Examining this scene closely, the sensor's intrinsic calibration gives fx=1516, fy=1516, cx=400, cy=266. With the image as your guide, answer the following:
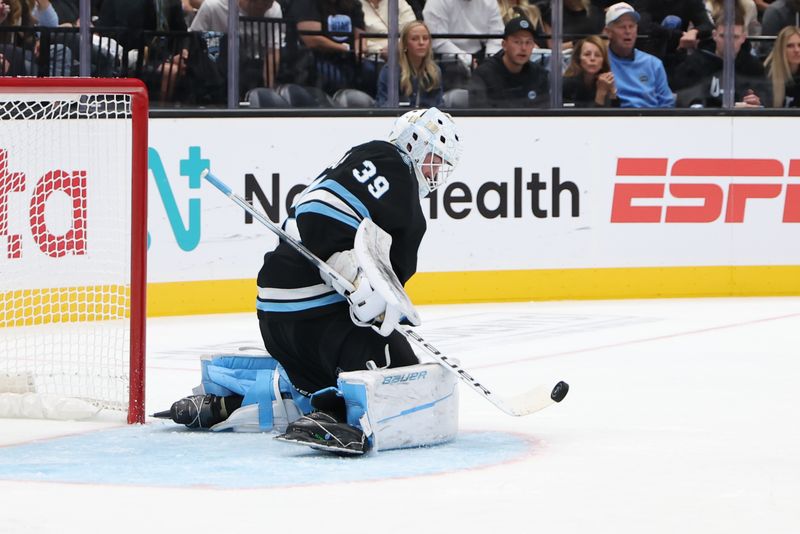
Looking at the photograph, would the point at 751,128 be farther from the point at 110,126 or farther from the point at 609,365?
the point at 110,126

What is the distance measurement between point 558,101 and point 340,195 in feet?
15.1

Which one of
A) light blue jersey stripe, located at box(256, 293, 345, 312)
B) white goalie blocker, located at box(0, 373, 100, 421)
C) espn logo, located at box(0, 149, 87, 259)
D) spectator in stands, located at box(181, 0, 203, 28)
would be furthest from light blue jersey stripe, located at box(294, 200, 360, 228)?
spectator in stands, located at box(181, 0, 203, 28)

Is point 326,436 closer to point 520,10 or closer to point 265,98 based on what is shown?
point 265,98

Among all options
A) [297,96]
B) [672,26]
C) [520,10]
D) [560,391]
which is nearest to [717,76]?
[672,26]

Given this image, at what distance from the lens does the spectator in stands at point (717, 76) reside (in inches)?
334

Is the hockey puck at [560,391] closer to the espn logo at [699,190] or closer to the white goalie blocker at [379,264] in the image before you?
the white goalie blocker at [379,264]

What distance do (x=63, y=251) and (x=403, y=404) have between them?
8.21 ft

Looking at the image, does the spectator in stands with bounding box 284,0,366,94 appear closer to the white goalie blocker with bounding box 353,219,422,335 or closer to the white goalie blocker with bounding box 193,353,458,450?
the white goalie blocker with bounding box 193,353,458,450

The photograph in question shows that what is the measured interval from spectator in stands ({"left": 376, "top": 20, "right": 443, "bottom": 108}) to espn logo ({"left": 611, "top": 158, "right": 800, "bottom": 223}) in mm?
1132

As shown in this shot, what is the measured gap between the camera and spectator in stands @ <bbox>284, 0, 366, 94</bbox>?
787cm

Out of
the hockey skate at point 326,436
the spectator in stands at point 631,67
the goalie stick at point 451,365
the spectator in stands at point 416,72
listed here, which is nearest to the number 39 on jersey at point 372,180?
the goalie stick at point 451,365

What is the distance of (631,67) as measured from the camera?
8469 millimetres

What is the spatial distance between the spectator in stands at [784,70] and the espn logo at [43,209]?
14.0 ft

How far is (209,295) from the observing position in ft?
25.2
